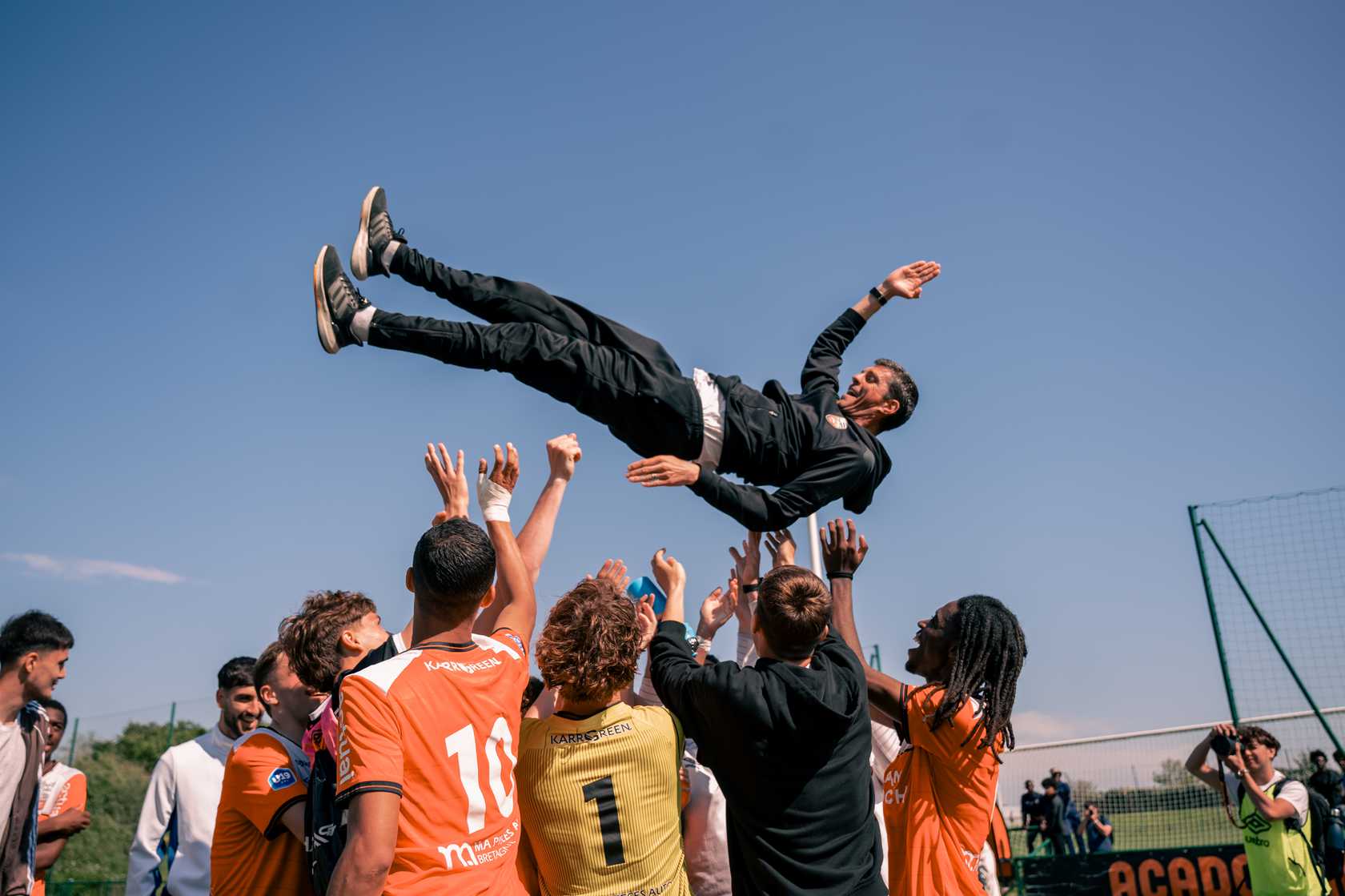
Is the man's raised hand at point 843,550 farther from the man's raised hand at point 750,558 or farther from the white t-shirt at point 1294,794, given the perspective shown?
the white t-shirt at point 1294,794

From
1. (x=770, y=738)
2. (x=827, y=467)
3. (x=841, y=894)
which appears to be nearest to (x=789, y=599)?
(x=770, y=738)

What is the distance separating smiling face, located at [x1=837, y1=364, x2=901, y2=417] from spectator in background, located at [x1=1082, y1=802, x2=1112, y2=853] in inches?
458

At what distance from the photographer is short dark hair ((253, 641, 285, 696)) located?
3.60 m

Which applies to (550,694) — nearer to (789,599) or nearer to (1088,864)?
(789,599)

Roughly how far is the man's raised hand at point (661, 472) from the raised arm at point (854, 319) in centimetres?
169

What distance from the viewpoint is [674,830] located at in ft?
11.0

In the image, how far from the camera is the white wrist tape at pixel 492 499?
368 cm

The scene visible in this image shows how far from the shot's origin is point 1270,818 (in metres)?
6.68

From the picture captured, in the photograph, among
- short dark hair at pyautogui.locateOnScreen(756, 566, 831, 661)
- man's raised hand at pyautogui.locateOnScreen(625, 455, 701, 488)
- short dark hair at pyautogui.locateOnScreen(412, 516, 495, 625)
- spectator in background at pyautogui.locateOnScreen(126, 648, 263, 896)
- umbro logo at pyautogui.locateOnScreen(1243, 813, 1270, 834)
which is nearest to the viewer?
short dark hair at pyautogui.locateOnScreen(412, 516, 495, 625)

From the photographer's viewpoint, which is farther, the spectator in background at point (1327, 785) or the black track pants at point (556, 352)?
the spectator in background at point (1327, 785)

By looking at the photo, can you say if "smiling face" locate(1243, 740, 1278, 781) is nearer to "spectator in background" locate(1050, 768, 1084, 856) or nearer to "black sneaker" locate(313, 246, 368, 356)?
"black sneaker" locate(313, 246, 368, 356)

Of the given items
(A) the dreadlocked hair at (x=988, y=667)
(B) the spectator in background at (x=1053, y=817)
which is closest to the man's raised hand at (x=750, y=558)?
(A) the dreadlocked hair at (x=988, y=667)

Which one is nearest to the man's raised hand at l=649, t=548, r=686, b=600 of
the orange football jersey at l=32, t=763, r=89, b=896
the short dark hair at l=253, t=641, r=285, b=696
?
the short dark hair at l=253, t=641, r=285, b=696

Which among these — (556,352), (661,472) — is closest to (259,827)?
(661,472)
